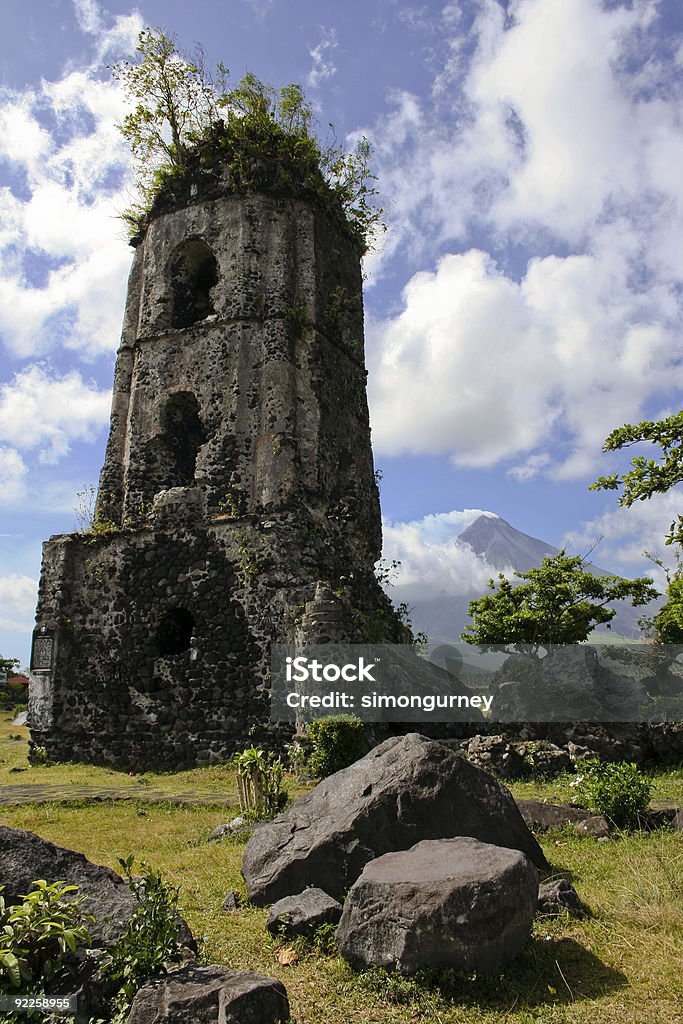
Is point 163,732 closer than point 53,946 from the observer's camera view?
No

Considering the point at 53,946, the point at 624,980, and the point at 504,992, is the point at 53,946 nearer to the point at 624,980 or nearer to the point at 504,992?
the point at 504,992

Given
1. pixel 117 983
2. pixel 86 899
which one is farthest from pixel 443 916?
pixel 86 899

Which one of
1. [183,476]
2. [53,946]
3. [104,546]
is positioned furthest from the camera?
[183,476]

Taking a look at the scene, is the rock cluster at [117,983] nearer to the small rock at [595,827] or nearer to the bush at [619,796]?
the small rock at [595,827]

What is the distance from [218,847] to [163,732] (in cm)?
673

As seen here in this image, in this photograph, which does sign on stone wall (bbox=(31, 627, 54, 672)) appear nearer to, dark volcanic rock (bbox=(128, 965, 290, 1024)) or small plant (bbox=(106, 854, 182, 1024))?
small plant (bbox=(106, 854, 182, 1024))

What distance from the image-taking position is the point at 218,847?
741 centimetres

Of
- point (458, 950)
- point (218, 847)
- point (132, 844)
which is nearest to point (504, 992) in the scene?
point (458, 950)

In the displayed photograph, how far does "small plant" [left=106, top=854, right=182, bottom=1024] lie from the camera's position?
359 centimetres

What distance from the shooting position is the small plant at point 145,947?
3.59 m

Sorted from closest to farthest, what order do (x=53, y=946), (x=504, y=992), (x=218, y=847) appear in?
(x=53, y=946) → (x=504, y=992) → (x=218, y=847)

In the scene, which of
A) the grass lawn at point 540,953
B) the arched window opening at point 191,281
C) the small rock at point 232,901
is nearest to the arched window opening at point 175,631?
the grass lawn at point 540,953

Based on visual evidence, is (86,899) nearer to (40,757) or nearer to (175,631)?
(175,631)

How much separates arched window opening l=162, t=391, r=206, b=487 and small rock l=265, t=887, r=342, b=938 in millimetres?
12170
